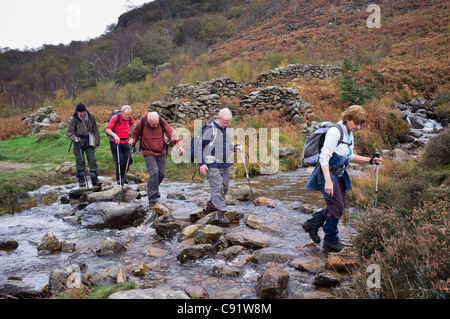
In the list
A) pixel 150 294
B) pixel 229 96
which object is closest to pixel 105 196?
pixel 150 294

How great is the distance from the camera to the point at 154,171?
24.1ft

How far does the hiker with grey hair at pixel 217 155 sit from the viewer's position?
5.95 m

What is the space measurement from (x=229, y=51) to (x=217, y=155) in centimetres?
→ 3980

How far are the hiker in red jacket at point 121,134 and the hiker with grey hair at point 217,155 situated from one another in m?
3.32

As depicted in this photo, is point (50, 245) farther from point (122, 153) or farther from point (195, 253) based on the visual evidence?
point (122, 153)

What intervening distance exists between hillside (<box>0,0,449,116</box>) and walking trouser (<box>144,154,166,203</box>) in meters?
14.4

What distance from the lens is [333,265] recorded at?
4039mm

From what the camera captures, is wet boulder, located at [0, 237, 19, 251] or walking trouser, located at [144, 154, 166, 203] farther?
walking trouser, located at [144, 154, 166, 203]

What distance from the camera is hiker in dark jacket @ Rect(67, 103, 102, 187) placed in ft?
28.2

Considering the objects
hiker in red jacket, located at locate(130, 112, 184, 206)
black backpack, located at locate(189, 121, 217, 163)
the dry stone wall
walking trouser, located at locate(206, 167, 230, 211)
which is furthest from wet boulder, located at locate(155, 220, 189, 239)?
the dry stone wall

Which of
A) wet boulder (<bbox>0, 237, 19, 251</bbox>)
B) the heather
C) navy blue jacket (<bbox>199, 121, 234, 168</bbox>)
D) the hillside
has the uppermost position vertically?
the hillside

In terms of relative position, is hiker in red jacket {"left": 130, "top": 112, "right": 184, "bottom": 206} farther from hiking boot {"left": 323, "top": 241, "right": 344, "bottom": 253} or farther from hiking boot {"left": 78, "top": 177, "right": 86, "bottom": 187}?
hiking boot {"left": 323, "top": 241, "right": 344, "bottom": 253}
